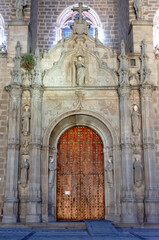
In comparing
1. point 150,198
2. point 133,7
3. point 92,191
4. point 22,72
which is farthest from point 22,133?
point 133,7

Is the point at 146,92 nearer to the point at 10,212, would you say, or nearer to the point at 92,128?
the point at 92,128

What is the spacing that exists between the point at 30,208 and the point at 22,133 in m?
3.23

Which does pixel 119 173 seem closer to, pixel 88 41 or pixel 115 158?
pixel 115 158

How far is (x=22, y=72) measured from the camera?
14.6 meters

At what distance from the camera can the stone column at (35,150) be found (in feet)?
42.3

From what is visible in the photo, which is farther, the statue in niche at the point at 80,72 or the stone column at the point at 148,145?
the statue in niche at the point at 80,72

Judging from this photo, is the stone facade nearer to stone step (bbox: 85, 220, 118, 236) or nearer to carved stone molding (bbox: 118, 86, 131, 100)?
carved stone molding (bbox: 118, 86, 131, 100)

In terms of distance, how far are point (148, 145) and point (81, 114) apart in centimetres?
325

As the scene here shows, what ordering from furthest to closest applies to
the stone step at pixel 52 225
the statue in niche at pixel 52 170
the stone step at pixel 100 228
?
1. the statue in niche at pixel 52 170
2. the stone step at pixel 52 225
3. the stone step at pixel 100 228

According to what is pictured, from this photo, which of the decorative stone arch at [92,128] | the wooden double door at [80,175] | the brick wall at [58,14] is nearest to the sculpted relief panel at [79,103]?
the decorative stone arch at [92,128]

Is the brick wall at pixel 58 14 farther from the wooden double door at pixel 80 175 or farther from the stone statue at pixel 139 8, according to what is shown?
the wooden double door at pixel 80 175

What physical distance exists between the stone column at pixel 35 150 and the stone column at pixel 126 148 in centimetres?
351

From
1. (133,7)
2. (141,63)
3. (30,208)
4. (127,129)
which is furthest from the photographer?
(133,7)

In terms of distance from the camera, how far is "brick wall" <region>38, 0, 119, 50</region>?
61.5 ft
